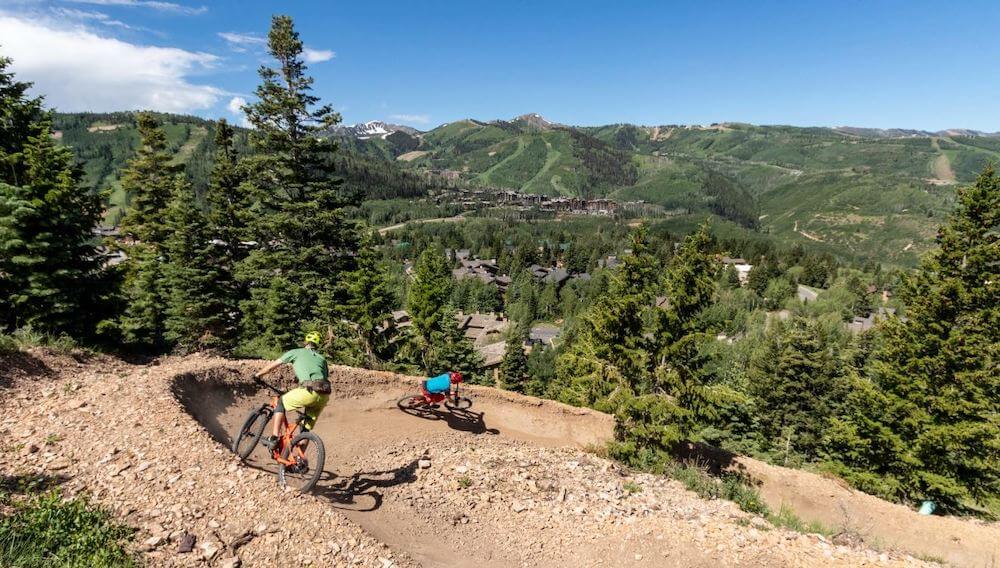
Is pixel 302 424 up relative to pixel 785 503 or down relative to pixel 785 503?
up

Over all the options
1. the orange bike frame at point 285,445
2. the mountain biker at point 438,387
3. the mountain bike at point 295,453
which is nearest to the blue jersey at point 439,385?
the mountain biker at point 438,387

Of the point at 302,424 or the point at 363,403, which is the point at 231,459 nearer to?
the point at 302,424

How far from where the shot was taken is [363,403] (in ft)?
48.0

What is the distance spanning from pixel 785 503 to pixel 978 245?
44.3 feet

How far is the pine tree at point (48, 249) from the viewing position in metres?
15.8

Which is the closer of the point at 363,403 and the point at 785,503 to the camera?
the point at 363,403

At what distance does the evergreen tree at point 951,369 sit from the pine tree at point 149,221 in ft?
122

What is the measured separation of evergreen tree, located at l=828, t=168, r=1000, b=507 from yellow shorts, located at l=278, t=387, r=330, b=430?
2346cm

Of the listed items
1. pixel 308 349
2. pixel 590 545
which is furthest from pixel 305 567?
pixel 590 545

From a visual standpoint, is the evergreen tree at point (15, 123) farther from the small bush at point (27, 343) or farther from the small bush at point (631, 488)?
the small bush at point (631, 488)

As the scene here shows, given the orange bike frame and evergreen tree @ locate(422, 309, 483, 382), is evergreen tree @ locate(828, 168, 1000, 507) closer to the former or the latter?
the orange bike frame

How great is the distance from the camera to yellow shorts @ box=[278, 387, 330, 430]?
28.1 feet

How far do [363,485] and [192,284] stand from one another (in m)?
21.9

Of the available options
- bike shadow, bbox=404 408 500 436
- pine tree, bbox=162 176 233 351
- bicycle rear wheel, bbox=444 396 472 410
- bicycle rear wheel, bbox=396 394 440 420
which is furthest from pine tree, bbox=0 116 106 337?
bicycle rear wheel, bbox=444 396 472 410
